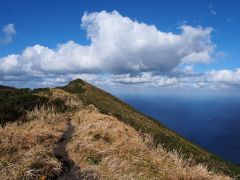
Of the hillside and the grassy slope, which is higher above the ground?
the hillside

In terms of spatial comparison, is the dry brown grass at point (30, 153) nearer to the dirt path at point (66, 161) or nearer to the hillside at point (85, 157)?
the hillside at point (85, 157)

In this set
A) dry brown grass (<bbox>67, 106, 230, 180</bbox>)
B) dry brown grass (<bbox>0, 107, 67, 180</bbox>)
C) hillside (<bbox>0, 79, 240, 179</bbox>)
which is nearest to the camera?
dry brown grass (<bbox>0, 107, 67, 180</bbox>)

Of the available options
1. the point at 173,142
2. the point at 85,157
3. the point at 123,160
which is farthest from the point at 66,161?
the point at 173,142

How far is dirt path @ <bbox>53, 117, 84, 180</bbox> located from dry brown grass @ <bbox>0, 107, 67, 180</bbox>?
0.71ft

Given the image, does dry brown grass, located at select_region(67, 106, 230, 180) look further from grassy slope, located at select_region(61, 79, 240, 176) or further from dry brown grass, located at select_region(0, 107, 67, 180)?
Result: grassy slope, located at select_region(61, 79, 240, 176)

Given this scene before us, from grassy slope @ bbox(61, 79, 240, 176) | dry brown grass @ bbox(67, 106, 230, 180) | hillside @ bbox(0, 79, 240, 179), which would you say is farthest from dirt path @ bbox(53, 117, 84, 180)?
grassy slope @ bbox(61, 79, 240, 176)

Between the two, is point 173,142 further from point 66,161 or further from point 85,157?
point 66,161

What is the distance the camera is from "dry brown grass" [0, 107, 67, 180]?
8.81m

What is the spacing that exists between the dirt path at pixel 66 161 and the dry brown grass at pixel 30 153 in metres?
0.22

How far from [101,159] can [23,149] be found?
3.10 metres

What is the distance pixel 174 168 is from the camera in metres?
9.79

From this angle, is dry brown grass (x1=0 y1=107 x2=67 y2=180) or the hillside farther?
the hillside

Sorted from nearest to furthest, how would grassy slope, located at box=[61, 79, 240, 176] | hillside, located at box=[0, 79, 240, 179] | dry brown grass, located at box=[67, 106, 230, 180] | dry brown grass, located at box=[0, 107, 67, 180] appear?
dry brown grass, located at box=[0, 107, 67, 180] < hillside, located at box=[0, 79, 240, 179] < dry brown grass, located at box=[67, 106, 230, 180] < grassy slope, located at box=[61, 79, 240, 176]

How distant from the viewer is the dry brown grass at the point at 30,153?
881 cm
